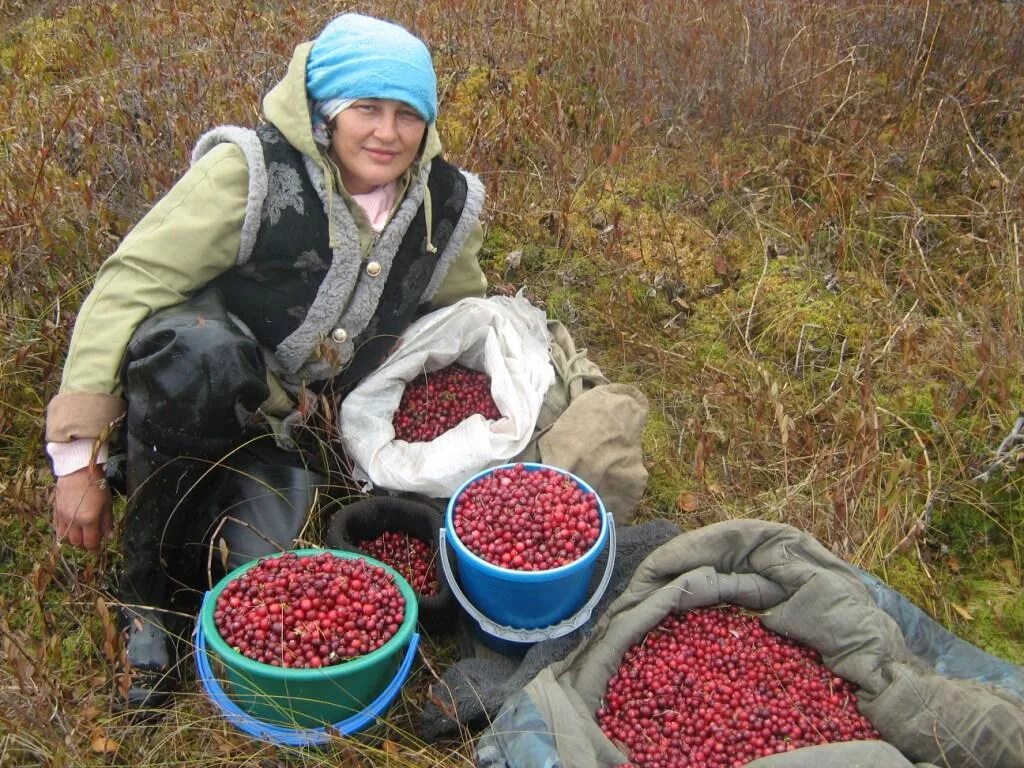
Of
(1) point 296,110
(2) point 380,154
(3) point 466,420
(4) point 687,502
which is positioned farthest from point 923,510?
(1) point 296,110

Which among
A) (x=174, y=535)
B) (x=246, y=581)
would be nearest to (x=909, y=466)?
(x=246, y=581)

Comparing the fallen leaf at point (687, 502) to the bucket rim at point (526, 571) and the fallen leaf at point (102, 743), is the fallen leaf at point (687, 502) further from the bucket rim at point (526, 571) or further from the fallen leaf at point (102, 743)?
the fallen leaf at point (102, 743)

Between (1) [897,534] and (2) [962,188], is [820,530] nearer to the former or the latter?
(1) [897,534]

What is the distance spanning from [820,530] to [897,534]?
23 centimetres

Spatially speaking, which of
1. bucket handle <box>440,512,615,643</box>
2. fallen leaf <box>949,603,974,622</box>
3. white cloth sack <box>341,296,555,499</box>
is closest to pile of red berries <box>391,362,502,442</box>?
white cloth sack <box>341,296,555,499</box>

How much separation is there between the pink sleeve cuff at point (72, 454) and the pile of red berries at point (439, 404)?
0.97 metres


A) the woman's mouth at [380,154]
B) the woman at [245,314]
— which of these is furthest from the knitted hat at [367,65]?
the woman's mouth at [380,154]

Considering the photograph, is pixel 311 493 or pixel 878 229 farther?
pixel 878 229

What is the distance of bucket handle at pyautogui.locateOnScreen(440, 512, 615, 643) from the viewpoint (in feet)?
7.82

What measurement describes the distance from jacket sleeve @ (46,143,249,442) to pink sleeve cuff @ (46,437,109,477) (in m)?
0.03

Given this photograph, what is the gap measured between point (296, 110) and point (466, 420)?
1.08 m

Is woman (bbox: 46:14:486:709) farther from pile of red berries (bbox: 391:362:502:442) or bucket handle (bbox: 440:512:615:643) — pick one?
bucket handle (bbox: 440:512:615:643)

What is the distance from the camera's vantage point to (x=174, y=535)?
7.58 ft

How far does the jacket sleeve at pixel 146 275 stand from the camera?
220cm
